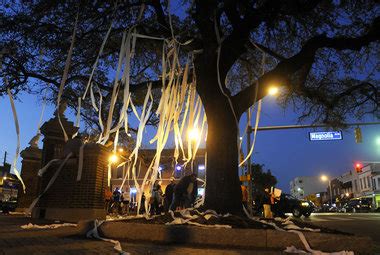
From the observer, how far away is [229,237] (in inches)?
219

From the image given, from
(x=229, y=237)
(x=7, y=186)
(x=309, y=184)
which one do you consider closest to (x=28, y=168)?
(x=229, y=237)

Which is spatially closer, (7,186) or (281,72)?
(281,72)

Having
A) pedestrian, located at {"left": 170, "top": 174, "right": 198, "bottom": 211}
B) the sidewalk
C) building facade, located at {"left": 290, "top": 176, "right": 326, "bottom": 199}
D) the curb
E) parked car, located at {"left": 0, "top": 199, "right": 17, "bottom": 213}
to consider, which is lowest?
the sidewalk

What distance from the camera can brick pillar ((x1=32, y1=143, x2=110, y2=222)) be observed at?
1235 cm

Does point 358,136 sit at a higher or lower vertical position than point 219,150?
higher

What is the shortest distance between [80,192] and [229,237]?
325 inches

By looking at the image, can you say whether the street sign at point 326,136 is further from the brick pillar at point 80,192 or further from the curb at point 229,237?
the curb at point 229,237

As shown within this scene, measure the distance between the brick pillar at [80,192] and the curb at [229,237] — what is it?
6.29 m

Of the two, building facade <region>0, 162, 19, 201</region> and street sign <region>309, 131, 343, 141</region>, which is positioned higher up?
street sign <region>309, 131, 343, 141</region>

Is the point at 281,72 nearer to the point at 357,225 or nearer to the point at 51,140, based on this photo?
the point at 357,225

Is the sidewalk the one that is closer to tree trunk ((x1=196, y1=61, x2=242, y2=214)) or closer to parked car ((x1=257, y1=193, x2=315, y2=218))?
tree trunk ((x1=196, y1=61, x2=242, y2=214))

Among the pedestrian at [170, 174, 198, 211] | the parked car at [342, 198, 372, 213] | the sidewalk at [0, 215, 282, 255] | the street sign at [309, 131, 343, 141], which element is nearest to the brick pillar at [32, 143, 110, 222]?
the pedestrian at [170, 174, 198, 211]

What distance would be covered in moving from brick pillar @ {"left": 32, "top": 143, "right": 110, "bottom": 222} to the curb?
6.29 metres

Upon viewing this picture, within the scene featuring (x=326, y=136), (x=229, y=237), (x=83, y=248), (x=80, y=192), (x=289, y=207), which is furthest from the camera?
(x=289, y=207)
